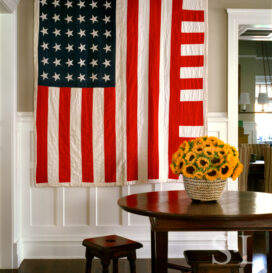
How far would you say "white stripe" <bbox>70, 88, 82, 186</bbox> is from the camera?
12.9 ft

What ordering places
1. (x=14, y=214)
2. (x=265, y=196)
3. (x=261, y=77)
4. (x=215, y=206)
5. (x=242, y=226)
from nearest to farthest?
(x=242, y=226) → (x=215, y=206) → (x=265, y=196) → (x=14, y=214) → (x=261, y=77)

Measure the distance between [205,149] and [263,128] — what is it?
318 inches

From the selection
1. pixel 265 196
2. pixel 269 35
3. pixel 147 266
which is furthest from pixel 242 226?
pixel 269 35

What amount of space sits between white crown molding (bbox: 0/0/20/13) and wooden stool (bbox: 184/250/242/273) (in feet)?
8.20

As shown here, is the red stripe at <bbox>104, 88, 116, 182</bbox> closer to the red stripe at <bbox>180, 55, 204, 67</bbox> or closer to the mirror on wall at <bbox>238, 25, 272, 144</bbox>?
the red stripe at <bbox>180, 55, 204, 67</bbox>

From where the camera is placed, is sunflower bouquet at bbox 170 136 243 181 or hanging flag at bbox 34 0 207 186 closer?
sunflower bouquet at bbox 170 136 243 181

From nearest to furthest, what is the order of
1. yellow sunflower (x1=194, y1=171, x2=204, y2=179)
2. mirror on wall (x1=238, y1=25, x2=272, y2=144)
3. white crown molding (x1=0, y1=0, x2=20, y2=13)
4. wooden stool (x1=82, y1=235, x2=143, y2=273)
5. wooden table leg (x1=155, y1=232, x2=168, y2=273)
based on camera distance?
wooden table leg (x1=155, y1=232, x2=168, y2=273), yellow sunflower (x1=194, y1=171, x2=204, y2=179), wooden stool (x1=82, y1=235, x2=143, y2=273), white crown molding (x1=0, y1=0, x2=20, y2=13), mirror on wall (x1=238, y1=25, x2=272, y2=144)

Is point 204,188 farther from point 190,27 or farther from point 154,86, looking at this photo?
point 190,27

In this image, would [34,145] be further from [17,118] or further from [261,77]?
[261,77]

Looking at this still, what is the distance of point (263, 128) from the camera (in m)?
10.0

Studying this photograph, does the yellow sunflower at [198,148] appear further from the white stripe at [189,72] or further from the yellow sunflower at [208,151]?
the white stripe at [189,72]

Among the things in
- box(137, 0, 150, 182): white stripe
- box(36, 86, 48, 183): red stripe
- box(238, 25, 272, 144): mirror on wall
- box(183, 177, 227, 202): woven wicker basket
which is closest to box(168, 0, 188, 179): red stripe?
box(137, 0, 150, 182): white stripe

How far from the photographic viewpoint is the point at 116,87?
3967mm

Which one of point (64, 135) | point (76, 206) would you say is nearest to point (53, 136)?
point (64, 135)
